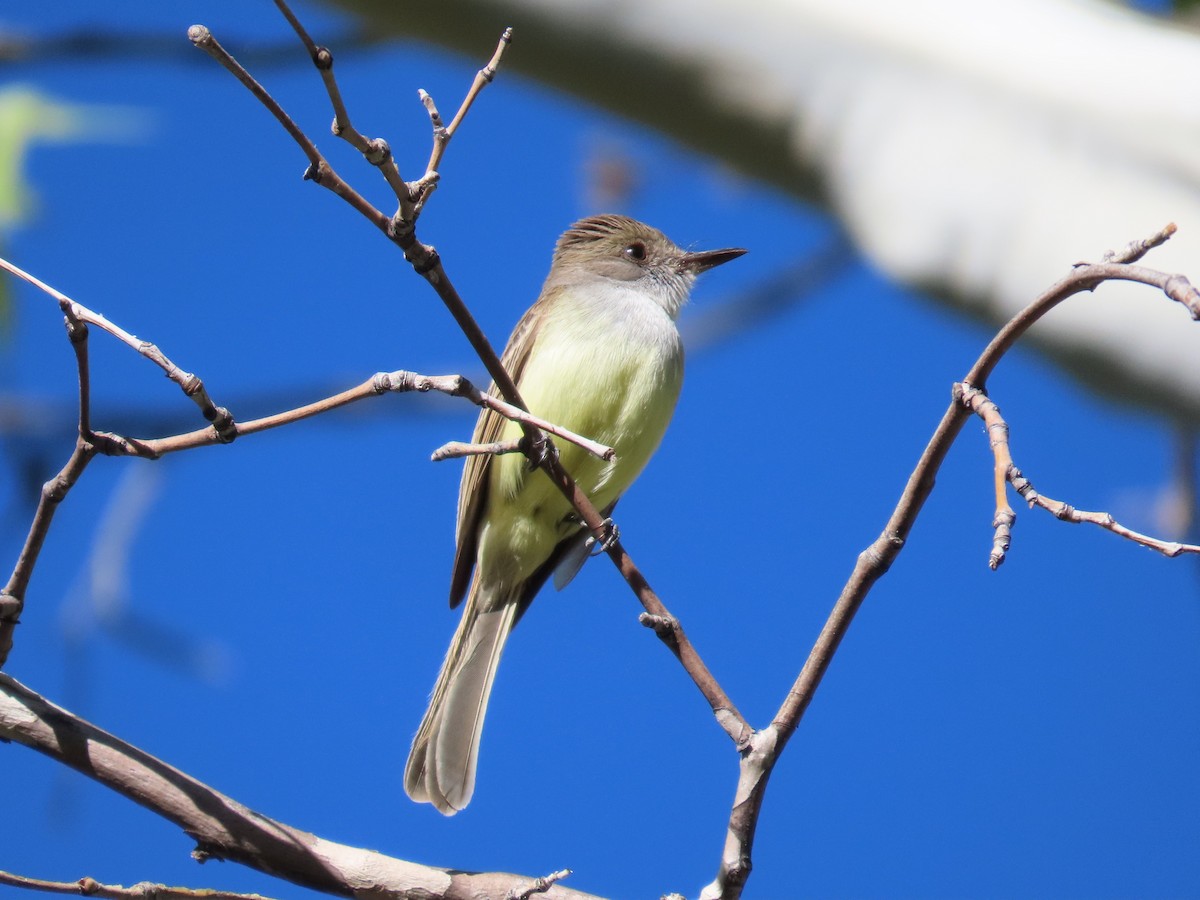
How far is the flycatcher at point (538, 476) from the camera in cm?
454

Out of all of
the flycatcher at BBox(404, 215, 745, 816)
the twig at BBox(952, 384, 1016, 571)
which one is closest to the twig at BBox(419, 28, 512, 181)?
the twig at BBox(952, 384, 1016, 571)

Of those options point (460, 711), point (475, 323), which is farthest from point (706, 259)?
point (475, 323)

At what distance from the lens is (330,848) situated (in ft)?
8.88

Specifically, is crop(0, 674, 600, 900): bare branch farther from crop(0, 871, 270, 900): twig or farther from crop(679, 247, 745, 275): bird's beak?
crop(679, 247, 745, 275): bird's beak

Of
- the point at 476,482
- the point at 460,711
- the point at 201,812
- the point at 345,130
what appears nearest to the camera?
the point at 345,130

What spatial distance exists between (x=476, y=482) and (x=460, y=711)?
2.61ft

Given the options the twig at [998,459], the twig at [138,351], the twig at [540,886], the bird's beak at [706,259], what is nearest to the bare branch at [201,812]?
the twig at [540,886]

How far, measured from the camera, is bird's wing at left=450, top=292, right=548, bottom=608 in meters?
4.86

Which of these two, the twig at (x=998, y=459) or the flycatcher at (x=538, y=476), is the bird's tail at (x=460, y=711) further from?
the twig at (x=998, y=459)

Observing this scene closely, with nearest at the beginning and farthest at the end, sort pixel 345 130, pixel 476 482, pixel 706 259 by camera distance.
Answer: pixel 345 130
pixel 476 482
pixel 706 259

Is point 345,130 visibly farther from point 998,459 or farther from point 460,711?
point 460,711

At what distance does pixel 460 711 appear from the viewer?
15.1ft

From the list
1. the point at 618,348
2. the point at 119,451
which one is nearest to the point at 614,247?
the point at 618,348

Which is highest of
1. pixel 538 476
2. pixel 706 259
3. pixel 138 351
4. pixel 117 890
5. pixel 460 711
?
pixel 706 259
